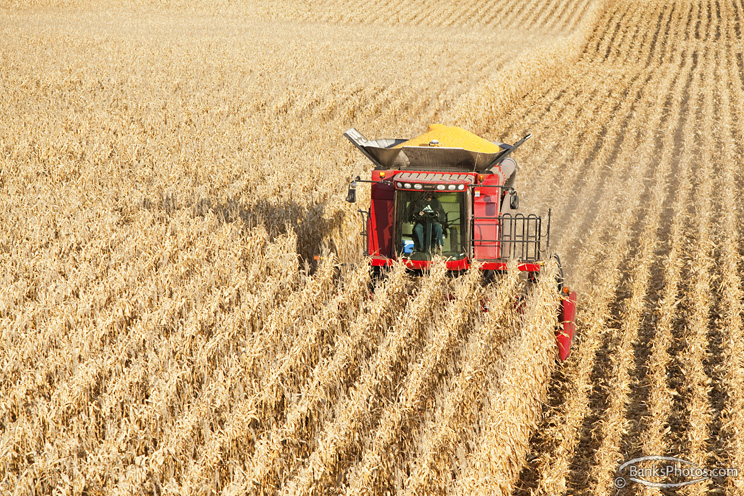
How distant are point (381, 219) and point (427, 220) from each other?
0.83 m

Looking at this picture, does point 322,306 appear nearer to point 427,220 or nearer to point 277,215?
point 427,220

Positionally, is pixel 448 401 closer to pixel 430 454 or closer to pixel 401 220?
pixel 430 454

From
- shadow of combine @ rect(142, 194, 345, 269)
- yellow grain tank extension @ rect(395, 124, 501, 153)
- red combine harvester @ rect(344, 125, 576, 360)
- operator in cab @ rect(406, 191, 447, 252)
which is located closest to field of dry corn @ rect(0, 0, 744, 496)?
shadow of combine @ rect(142, 194, 345, 269)

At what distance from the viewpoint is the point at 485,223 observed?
9055 millimetres

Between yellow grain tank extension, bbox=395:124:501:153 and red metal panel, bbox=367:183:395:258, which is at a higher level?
yellow grain tank extension, bbox=395:124:501:153

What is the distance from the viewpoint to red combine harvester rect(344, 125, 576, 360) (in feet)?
27.8

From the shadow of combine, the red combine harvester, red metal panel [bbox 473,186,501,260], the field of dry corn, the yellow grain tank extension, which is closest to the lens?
the field of dry corn

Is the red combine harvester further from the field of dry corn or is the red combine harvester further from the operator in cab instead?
the field of dry corn

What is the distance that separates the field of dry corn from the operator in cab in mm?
508

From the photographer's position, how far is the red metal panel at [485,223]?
29.7ft

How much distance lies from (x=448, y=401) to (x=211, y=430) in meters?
1.99

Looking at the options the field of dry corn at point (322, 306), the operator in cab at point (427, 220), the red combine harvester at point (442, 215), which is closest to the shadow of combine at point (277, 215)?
the field of dry corn at point (322, 306)

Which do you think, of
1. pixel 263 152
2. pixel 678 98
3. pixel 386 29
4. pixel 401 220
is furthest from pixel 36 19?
pixel 401 220

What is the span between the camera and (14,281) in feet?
27.2
